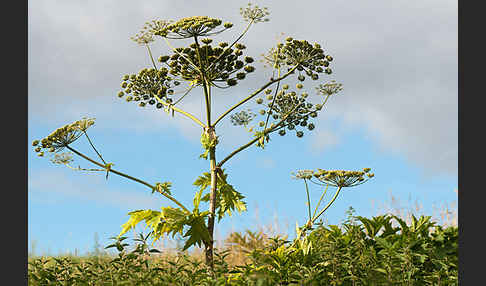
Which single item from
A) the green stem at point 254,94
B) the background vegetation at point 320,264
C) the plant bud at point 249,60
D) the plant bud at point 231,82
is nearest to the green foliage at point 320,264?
the background vegetation at point 320,264

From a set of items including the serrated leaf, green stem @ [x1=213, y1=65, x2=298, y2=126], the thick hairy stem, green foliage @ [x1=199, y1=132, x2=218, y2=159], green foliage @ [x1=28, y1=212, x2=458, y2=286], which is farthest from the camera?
green stem @ [x1=213, y1=65, x2=298, y2=126]

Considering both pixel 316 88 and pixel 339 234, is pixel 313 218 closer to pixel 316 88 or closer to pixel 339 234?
pixel 339 234

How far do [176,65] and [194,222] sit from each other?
2.03m

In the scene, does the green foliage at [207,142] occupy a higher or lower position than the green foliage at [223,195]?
higher

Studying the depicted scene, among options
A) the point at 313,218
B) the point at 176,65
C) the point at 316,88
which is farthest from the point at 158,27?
the point at 313,218

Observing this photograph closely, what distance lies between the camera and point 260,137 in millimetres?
6496

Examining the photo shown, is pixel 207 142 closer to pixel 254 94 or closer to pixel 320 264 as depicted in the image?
pixel 254 94

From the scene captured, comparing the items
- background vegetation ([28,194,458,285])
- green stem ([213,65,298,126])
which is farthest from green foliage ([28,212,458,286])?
green stem ([213,65,298,126])

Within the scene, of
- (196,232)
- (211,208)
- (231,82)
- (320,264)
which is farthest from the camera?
(231,82)

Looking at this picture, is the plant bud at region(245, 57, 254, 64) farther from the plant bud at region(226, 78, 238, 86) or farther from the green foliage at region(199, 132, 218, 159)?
the green foliage at region(199, 132, 218, 159)

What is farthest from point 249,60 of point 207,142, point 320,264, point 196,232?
point 320,264

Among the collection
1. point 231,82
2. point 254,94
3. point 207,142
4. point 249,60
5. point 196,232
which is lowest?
point 196,232

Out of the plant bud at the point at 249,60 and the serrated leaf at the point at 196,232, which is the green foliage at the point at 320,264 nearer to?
the serrated leaf at the point at 196,232

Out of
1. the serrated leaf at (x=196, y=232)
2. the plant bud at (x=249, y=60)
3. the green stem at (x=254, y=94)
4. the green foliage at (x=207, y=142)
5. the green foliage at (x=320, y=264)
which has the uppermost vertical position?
the plant bud at (x=249, y=60)
